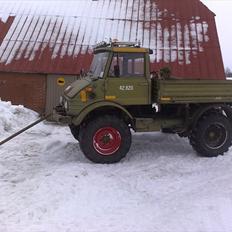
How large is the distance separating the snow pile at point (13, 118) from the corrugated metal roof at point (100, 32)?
7.29ft

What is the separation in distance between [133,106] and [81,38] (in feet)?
29.3

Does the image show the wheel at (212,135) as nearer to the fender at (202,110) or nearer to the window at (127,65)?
the fender at (202,110)

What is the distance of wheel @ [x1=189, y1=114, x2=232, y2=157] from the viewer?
9.84 m

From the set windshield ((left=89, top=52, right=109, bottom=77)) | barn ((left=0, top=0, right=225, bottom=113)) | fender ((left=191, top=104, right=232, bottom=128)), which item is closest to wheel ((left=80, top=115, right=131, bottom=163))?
windshield ((left=89, top=52, right=109, bottom=77))

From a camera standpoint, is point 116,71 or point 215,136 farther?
point 215,136

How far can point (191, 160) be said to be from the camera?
31.4 feet

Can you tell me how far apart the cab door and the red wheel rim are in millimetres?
667

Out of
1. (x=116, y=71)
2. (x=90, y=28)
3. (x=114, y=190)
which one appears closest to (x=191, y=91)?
(x=116, y=71)

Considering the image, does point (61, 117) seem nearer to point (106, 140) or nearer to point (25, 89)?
point (106, 140)

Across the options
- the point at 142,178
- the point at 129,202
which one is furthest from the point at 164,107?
the point at 129,202

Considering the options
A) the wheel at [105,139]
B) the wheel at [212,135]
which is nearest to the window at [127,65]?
the wheel at [105,139]

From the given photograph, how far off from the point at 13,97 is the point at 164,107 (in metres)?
8.83

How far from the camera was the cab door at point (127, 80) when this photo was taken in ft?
30.5

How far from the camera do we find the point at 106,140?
9336 mm
